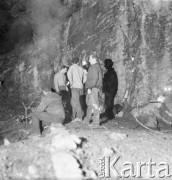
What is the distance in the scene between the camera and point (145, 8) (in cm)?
1134

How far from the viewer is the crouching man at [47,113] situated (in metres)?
7.09

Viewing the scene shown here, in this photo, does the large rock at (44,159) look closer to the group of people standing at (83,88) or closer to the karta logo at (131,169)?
the karta logo at (131,169)

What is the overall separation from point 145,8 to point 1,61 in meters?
9.42

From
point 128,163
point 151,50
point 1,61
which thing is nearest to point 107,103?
Result: point 151,50

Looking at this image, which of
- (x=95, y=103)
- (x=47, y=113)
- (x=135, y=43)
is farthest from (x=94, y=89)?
(x=135, y=43)

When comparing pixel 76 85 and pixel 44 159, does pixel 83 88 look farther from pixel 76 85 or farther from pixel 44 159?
pixel 44 159

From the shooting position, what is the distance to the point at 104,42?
11.7m

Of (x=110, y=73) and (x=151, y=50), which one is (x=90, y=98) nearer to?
(x=110, y=73)

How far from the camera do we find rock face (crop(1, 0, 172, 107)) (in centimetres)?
1056

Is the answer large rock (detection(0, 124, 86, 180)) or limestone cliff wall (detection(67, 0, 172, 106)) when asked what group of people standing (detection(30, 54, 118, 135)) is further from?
limestone cliff wall (detection(67, 0, 172, 106))

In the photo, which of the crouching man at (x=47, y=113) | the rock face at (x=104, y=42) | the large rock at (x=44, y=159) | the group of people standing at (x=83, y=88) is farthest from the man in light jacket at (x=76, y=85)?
the rock face at (x=104, y=42)

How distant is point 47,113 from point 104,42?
18.6 feet

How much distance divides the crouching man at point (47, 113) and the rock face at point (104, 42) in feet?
13.3

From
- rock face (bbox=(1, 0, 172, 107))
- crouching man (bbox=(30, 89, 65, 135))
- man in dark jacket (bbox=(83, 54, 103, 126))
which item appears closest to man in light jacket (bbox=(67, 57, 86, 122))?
man in dark jacket (bbox=(83, 54, 103, 126))
